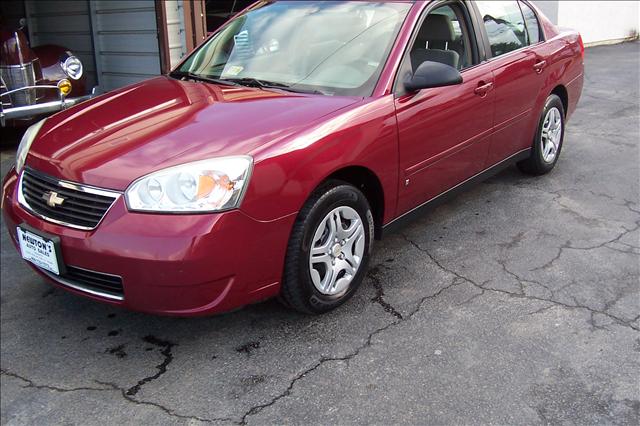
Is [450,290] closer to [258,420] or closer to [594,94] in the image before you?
[258,420]

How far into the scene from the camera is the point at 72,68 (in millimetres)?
6520

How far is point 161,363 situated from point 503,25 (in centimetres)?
333

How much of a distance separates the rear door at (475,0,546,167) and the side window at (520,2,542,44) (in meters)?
0.06

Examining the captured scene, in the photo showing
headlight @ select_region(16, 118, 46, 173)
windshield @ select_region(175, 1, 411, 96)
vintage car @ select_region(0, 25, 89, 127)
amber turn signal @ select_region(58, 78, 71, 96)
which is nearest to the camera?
headlight @ select_region(16, 118, 46, 173)

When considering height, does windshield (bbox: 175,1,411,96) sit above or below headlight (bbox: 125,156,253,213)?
above

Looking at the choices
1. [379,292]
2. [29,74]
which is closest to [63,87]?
[29,74]

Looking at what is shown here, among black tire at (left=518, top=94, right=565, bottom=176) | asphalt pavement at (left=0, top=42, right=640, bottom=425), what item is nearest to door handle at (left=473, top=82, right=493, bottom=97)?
asphalt pavement at (left=0, top=42, right=640, bottom=425)

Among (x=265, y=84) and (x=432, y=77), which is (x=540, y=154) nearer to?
(x=432, y=77)

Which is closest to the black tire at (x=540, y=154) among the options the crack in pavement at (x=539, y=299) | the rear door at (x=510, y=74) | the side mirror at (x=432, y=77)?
the rear door at (x=510, y=74)

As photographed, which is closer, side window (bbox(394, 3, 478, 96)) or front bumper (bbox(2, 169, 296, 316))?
front bumper (bbox(2, 169, 296, 316))

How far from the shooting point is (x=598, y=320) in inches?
121

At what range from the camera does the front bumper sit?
8.24 ft

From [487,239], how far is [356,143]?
4.79 feet

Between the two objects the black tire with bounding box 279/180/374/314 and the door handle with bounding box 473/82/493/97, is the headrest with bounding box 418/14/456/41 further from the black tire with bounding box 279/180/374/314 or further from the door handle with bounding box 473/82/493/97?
the black tire with bounding box 279/180/374/314
